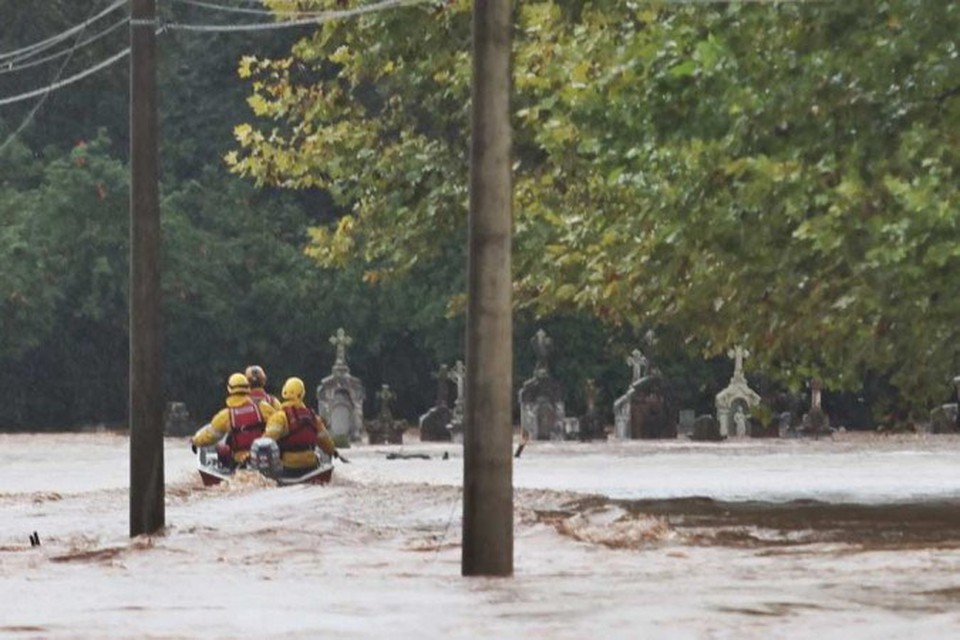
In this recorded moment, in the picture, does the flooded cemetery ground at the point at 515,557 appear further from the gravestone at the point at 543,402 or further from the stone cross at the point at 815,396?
the stone cross at the point at 815,396

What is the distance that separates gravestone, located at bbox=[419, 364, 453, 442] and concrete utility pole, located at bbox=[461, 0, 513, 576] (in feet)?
140

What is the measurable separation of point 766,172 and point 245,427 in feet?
43.7

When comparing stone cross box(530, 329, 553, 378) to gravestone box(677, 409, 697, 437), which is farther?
gravestone box(677, 409, 697, 437)

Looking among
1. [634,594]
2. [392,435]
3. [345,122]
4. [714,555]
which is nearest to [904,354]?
[714,555]

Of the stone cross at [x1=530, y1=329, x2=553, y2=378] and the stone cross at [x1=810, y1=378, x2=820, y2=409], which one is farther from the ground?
the stone cross at [x1=530, y1=329, x2=553, y2=378]

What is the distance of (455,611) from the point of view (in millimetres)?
17797

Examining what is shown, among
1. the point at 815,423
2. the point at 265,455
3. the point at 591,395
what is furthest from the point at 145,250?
the point at 591,395

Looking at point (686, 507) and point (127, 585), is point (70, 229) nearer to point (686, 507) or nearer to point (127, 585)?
point (686, 507)

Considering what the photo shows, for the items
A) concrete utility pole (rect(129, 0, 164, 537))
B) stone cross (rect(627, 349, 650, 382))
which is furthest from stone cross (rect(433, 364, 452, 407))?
concrete utility pole (rect(129, 0, 164, 537))

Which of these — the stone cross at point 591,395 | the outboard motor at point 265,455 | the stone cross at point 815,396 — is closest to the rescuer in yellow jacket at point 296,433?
the outboard motor at point 265,455

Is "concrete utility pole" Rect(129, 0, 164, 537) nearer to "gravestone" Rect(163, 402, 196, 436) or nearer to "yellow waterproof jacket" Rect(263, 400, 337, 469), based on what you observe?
"yellow waterproof jacket" Rect(263, 400, 337, 469)

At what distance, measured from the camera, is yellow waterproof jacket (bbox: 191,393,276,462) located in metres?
36.5

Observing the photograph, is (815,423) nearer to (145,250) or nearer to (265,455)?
(265,455)

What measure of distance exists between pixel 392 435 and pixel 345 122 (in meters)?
24.6
